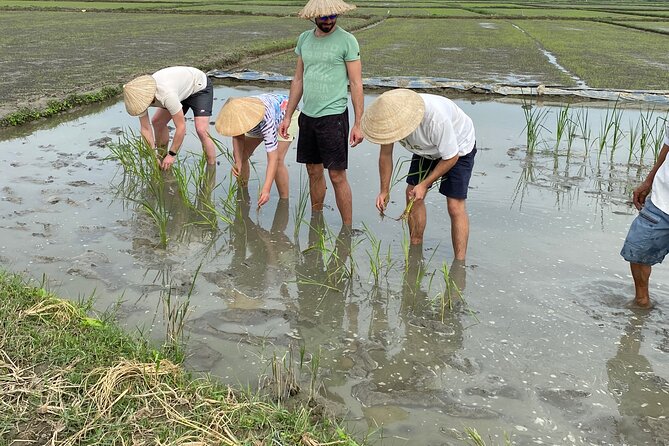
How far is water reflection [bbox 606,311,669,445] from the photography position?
7.68ft

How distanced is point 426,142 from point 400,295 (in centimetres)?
81

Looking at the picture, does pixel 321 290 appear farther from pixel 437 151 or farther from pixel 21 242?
pixel 21 242

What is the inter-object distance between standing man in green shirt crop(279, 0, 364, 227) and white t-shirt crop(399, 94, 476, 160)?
0.59m

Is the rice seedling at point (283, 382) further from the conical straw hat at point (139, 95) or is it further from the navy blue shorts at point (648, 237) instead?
the conical straw hat at point (139, 95)

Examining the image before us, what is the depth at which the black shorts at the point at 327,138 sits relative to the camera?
4.02 metres

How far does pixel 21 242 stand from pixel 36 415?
189cm

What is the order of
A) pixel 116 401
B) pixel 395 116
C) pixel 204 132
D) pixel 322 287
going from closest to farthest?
pixel 116 401 → pixel 395 116 → pixel 322 287 → pixel 204 132

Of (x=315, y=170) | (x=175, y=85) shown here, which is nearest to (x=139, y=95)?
(x=175, y=85)

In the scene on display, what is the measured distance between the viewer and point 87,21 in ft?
64.6

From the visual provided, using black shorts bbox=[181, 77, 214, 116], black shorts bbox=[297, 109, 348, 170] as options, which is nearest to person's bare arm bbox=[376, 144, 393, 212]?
black shorts bbox=[297, 109, 348, 170]

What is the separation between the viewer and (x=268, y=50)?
43.7 ft

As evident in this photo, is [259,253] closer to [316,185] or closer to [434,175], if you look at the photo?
[316,185]

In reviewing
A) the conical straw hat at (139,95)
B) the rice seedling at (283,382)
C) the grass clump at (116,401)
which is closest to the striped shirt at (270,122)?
the conical straw hat at (139,95)

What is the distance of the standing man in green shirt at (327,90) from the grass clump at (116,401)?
186 cm
